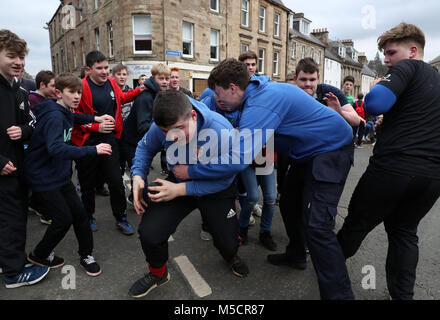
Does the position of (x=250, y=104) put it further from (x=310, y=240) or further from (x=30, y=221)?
(x=30, y=221)

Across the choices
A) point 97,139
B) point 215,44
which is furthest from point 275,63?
point 97,139

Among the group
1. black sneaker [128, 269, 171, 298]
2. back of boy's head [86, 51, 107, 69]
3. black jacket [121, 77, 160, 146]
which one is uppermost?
back of boy's head [86, 51, 107, 69]

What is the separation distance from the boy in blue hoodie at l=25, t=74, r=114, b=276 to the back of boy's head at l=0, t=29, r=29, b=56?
38 cm

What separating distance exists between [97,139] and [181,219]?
1.80 metres

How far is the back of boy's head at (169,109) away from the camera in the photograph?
201 cm

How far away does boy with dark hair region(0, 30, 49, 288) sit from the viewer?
2.38m

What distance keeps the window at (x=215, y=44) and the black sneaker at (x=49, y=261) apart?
17.5 m

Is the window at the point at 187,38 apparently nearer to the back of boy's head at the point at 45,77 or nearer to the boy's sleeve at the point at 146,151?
the back of boy's head at the point at 45,77

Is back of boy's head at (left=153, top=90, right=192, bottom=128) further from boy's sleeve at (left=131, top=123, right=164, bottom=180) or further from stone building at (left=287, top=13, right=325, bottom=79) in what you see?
stone building at (left=287, top=13, right=325, bottom=79)

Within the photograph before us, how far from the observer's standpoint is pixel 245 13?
Answer: 20.2 m

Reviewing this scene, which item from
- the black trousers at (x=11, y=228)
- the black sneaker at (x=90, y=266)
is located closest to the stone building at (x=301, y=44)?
the black sneaker at (x=90, y=266)

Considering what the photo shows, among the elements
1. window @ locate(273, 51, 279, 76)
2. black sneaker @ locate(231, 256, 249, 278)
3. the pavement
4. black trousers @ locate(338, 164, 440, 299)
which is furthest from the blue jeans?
window @ locate(273, 51, 279, 76)

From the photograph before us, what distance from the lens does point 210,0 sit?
1770 centimetres

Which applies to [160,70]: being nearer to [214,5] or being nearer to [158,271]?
[158,271]
